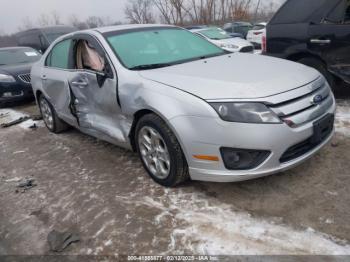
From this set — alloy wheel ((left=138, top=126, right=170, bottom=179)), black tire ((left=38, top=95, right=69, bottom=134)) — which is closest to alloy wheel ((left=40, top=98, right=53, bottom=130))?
black tire ((left=38, top=95, right=69, bottom=134))

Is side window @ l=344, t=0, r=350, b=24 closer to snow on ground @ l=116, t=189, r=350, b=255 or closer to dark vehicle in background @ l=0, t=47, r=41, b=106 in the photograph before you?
snow on ground @ l=116, t=189, r=350, b=255

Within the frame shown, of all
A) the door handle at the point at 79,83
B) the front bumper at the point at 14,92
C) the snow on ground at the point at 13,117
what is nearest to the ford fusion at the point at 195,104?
the door handle at the point at 79,83

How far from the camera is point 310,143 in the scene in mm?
2756

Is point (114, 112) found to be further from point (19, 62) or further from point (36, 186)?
point (19, 62)

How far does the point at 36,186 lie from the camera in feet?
12.0

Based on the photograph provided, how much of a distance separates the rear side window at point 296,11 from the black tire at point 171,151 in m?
2.92

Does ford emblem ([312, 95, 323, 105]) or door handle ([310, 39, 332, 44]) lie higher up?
door handle ([310, 39, 332, 44])

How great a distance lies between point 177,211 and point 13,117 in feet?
17.2

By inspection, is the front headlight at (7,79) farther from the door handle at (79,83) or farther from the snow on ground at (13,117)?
the door handle at (79,83)

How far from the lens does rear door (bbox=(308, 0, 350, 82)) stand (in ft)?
13.9

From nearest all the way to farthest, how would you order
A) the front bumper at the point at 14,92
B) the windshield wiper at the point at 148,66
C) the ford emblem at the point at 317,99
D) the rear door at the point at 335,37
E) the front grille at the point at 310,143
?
the front grille at the point at 310,143 < the ford emblem at the point at 317,99 < the windshield wiper at the point at 148,66 < the rear door at the point at 335,37 < the front bumper at the point at 14,92

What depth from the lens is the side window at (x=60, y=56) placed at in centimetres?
431

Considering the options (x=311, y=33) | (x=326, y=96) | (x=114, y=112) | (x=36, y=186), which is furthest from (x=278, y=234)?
(x=311, y=33)

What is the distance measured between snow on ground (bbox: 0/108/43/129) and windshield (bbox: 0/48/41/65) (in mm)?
1672
